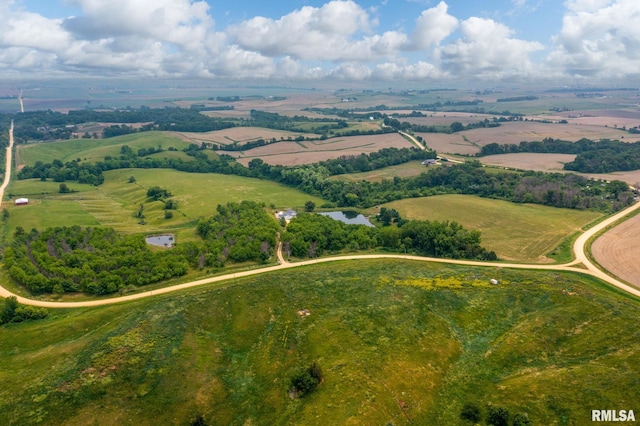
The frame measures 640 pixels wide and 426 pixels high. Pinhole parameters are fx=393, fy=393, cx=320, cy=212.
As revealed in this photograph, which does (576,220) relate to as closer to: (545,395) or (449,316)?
(449,316)

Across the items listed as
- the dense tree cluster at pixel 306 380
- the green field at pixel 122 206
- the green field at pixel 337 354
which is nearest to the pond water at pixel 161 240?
the green field at pixel 122 206

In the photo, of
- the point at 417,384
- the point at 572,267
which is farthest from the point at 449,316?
the point at 572,267

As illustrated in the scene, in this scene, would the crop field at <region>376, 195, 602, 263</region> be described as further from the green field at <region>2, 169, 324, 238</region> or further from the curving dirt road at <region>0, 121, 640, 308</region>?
the green field at <region>2, 169, 324, 238</region>

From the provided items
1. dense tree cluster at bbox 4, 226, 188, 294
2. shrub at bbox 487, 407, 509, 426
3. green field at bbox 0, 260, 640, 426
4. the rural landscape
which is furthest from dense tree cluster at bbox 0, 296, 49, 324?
shrub at bbox 487, 407, 509, 426

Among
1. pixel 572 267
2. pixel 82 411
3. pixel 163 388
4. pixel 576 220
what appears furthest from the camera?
pixel 576 220

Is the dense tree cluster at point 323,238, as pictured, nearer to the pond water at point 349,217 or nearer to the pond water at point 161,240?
the pond water at point 349,217

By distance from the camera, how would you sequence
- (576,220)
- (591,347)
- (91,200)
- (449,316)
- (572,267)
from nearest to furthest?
(591,347) < (449,316) < (572,267) < (576,220) < (91,200)
